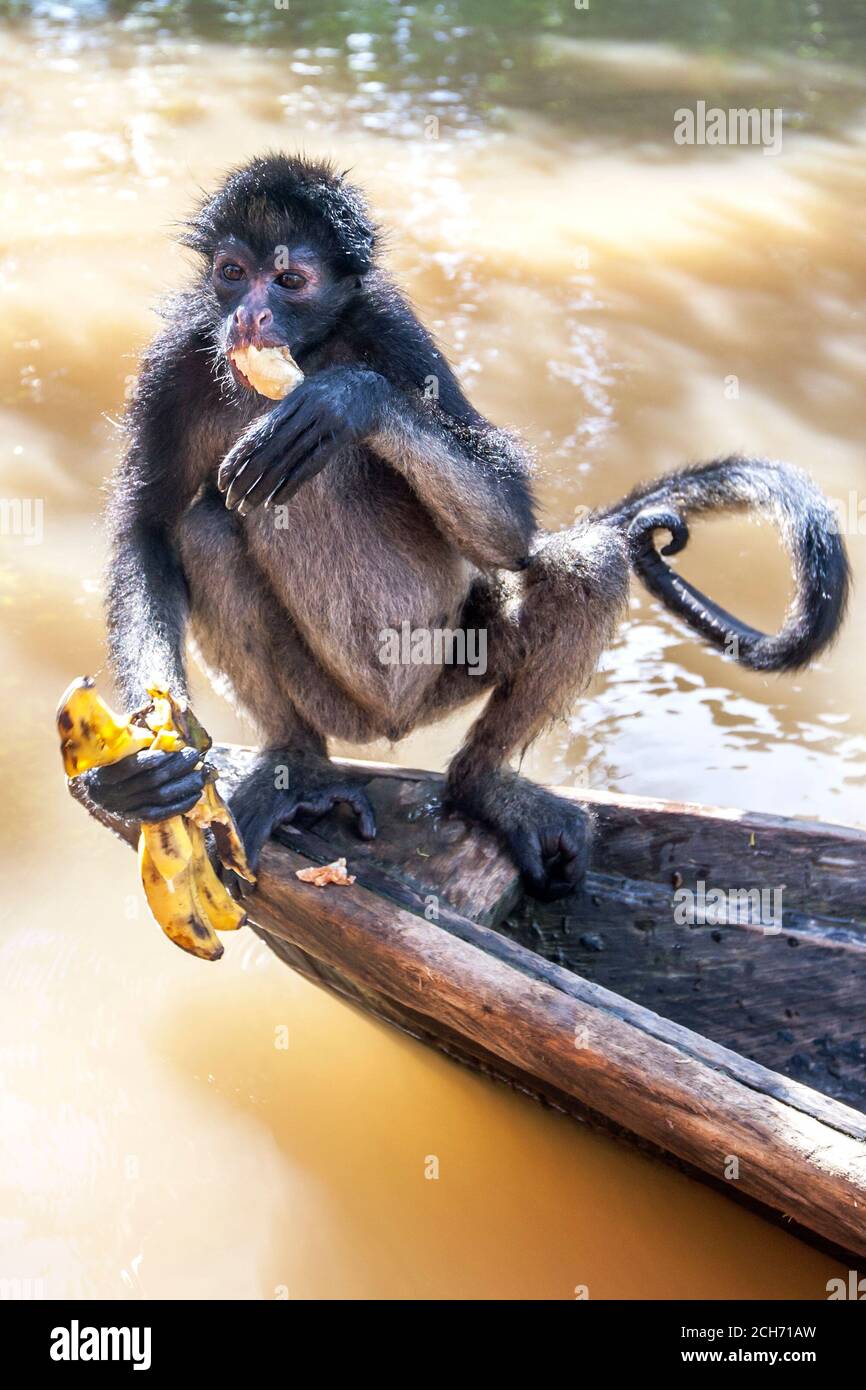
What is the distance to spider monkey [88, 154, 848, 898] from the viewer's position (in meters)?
3.87

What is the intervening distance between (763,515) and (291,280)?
1622mm

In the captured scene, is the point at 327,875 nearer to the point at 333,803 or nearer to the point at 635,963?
the point at 333,803

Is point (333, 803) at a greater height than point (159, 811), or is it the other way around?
point (159, 811)

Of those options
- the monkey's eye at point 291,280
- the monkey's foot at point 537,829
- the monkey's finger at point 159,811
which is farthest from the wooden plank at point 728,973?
the monkey's eye at point 291,280

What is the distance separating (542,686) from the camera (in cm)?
418

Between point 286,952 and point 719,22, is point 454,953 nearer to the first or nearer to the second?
point 286,952

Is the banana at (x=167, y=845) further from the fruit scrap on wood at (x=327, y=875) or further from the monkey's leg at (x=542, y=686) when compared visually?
the monkey's leg at (x=542, y=686)

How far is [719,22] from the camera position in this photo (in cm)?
1529

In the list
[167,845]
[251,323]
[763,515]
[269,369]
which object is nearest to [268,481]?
[269,369]

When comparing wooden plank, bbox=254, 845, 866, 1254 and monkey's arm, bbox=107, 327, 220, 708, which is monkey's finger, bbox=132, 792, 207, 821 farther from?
monkey's arm, bbox=107, 327, 220, 708

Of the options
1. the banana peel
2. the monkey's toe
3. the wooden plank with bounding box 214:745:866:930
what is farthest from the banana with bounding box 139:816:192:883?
the wooden plank with bounding box 214:745:866:930

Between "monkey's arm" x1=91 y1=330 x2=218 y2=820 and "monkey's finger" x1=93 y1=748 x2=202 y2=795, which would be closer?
"monkey's finger" x1=93 y1=748 x2=202 y2=795

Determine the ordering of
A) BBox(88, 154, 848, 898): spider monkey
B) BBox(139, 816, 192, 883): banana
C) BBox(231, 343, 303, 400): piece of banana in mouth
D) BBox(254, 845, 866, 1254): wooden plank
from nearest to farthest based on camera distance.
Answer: BBox(254, 845, 866, 1254): wooden plank → BBox(139, 816, 192, 883): banana → BBox(231, 343, 303, 400): piece of banana in mouth → BBox(88, 154, 848, 898): spider monkey

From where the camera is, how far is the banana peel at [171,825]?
3.16 m
